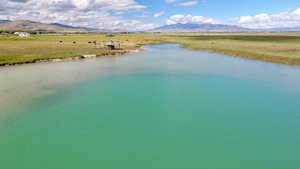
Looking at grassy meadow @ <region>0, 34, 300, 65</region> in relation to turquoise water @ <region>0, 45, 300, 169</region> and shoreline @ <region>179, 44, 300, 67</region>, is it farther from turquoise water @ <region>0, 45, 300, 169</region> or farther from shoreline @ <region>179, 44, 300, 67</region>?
turquoise water @ <region>0, 45, 300, 169</region>

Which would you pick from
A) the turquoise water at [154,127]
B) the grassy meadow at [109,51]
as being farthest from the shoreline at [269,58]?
the turquoise water at [154,127]

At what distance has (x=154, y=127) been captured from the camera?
11.3m

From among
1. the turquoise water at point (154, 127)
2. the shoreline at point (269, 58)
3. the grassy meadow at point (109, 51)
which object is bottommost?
the turquoise water at point (154, 127)

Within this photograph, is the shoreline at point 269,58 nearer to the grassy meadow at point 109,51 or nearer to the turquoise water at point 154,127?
the grassy meadow at point 109,51

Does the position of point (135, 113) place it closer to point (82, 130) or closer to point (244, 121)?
point (82, 130)

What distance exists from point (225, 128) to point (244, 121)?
167 cm

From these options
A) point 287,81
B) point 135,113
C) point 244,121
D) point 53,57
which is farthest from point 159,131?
point 53,57

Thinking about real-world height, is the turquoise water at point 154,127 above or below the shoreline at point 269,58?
below

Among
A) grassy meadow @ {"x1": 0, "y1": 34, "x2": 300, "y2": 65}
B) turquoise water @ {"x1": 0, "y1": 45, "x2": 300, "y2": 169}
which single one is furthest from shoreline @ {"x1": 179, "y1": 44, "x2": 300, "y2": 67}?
turquoise water @ {"x1": 0, "y1": 45, "x2": 300, "y2": 169}

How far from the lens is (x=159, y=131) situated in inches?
427

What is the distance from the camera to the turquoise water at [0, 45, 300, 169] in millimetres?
8516

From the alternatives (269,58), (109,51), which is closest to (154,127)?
(269,58)

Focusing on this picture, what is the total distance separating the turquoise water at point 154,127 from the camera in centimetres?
852

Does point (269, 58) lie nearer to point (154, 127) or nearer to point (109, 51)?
point (154, 127)
